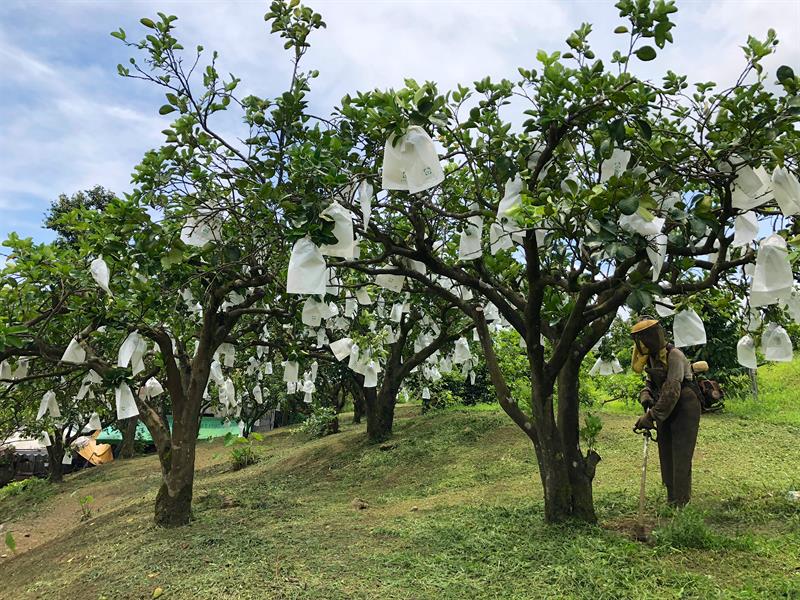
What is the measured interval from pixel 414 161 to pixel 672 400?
300cm

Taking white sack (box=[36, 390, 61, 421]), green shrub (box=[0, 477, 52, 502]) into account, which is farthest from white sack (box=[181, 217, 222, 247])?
green shrub (box=[0, 477, 52, 502])

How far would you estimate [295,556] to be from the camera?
13.8 ft

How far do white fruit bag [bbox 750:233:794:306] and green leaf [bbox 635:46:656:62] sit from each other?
1115mm

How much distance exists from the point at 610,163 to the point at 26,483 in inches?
622

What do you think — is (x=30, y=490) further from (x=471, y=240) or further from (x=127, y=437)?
(x=471, y=240)

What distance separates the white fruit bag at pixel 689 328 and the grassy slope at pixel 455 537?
1.20 m

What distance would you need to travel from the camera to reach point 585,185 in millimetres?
3846

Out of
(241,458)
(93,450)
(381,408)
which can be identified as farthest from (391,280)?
(93,450)

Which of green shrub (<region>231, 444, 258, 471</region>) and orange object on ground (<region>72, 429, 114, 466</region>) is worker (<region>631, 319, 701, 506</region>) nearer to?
green shrub (<region>231, 444, 258, 471</region>)

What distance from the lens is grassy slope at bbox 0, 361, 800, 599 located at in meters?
3.35

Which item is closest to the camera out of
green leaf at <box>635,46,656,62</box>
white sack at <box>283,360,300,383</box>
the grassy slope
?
green leaf at <box>635,46,656,62</box>

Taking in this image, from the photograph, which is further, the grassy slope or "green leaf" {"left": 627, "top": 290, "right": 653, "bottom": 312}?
the grassy slope

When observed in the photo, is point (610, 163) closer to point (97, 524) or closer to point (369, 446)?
point (97, 524)

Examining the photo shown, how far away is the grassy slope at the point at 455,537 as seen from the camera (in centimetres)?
335
